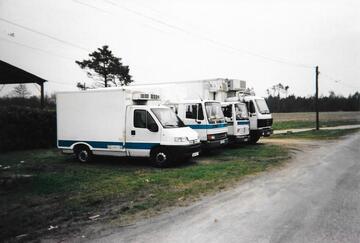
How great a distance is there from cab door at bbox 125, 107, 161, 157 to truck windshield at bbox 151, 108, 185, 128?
0.22 metres

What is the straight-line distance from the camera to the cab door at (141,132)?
11.7 m

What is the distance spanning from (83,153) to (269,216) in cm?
887

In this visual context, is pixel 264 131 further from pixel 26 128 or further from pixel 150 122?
pixel 26 128

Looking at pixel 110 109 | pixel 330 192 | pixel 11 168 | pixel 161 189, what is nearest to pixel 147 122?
pixel 110 109

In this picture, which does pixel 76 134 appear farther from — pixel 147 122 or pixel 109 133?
pixel 147 122

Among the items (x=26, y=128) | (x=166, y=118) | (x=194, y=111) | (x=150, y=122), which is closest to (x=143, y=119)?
(x=150, y=122)

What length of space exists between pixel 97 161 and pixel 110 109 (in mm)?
2557

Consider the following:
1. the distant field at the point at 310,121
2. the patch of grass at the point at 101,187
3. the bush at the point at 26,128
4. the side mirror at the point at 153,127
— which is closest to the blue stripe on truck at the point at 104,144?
the side mirror at the point at 153,127

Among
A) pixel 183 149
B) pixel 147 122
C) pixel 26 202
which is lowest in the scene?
pixel 26 202

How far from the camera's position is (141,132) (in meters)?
11.9

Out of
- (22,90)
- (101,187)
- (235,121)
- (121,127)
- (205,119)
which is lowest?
(101,187)

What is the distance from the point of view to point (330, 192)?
24.8 ft

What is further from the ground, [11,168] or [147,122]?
[147,122]

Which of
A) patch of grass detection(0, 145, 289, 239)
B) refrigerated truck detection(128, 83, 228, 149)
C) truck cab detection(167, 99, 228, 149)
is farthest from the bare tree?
truck cab detection(167, 99, 228, 149)
